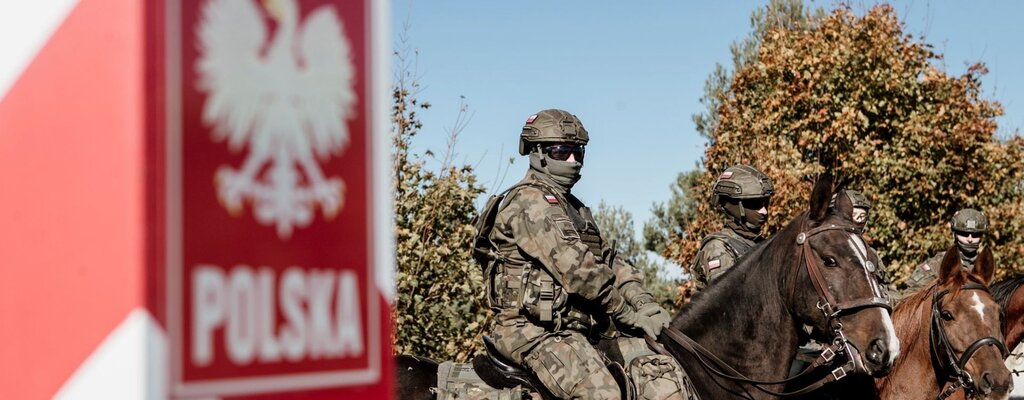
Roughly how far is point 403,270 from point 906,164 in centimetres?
1170

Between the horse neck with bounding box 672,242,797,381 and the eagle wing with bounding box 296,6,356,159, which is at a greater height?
the eagle wing with bounding box 296,6,356,159

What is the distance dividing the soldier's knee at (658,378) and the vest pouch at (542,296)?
53cm

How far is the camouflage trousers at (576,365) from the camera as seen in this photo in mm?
5484

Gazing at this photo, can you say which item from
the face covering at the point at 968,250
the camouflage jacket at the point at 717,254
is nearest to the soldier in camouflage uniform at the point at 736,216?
the camouflage jacket at the point at 717,254

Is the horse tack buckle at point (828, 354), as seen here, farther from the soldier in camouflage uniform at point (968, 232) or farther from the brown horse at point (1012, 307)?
the soldier in camouflage uniform at point (968, 232)

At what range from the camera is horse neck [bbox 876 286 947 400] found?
7.84 meters

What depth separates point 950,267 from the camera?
7980 millimetres

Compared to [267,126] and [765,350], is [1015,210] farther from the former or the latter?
[267,126]

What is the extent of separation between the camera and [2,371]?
52.9 inches

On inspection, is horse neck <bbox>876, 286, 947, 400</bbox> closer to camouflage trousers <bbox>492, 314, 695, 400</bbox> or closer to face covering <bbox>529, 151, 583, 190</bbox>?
camouflage trousers <bbox>492, 314, 695, 400</bbox>

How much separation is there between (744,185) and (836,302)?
6.14 feet

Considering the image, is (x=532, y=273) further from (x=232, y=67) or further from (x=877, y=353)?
(x=232, y=67)

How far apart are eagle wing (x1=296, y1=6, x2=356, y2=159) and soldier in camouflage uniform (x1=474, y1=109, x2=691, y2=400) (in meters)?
4.02

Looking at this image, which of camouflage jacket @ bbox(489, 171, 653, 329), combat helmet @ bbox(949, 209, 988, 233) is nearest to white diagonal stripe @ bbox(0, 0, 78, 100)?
camouflage jacket @ bbox(489, 171, 653, 329)
